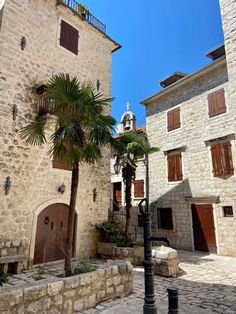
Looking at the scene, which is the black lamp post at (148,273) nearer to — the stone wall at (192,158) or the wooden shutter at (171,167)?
the stone wall at (192,158)

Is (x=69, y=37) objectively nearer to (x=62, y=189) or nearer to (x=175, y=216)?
(x=62, y=189)

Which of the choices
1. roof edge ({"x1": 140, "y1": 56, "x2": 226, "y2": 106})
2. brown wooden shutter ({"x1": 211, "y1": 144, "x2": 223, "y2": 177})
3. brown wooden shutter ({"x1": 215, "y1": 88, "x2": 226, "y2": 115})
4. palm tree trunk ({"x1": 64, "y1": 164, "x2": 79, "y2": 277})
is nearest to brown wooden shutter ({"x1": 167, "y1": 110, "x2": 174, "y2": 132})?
roof edge ({"x1": 140, "y1": 56, "x2": 226, "y2": 106})

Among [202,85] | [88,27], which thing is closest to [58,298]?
[88,27]

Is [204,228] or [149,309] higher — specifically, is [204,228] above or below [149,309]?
above

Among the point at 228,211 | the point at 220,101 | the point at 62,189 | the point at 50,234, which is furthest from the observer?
the point at 220,101

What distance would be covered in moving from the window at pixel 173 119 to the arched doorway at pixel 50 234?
804cm

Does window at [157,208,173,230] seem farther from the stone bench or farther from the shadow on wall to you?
the stone bench

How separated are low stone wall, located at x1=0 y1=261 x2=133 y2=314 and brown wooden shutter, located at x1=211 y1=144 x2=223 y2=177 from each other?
724 centimetres

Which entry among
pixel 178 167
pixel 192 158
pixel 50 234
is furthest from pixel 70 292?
pixel 178 167

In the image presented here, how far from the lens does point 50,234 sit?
7305 millimetres

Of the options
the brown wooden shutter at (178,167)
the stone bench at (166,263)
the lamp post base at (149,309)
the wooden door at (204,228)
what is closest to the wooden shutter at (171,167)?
the brown wooden shutter at (178,167)

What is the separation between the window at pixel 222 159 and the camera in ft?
33.0

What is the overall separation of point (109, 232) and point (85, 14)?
9.80 meters

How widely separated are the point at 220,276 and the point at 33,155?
6.79 meters
